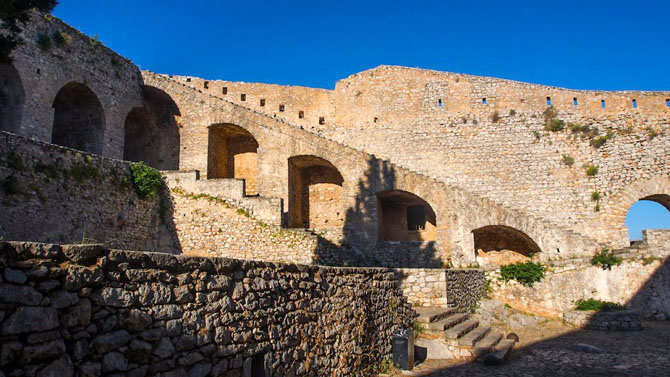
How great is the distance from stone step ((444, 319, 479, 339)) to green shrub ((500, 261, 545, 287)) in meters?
4.39

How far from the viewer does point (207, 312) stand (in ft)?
13.1

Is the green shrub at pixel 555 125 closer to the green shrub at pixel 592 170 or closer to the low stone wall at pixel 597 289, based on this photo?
the green shrub at pixel 592 170

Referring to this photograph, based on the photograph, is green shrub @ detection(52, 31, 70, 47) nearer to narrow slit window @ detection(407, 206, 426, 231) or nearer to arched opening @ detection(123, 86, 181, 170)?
arched opening @ detection(123, 86, 181, 170)

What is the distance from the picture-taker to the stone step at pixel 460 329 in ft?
30.2

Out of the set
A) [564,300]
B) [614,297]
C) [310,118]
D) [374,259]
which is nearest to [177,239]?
[374,259]

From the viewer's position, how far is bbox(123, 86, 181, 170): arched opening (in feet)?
66.2

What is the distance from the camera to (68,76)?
16.1 metres

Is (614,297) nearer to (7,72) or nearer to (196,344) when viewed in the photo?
(196,344)

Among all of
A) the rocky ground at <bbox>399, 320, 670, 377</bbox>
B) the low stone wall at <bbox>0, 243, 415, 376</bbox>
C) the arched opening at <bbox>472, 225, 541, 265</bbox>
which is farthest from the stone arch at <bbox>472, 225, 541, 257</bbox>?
the low stone wall at <bbox>0, 243, 415, 376</bbox>

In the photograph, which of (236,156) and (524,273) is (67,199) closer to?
(236,156)

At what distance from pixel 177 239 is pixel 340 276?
991cm

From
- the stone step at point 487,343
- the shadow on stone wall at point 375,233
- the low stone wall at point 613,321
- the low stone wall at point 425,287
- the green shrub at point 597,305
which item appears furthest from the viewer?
the shadow on stone wall at point 375,233

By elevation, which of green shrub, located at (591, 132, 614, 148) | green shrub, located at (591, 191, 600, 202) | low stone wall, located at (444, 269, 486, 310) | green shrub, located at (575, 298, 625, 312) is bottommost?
green shrub, located at (575, 298, 625, 312)

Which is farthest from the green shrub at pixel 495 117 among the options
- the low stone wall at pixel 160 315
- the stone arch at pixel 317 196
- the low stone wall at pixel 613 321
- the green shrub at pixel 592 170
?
the low stone wall at pixel 160 315
